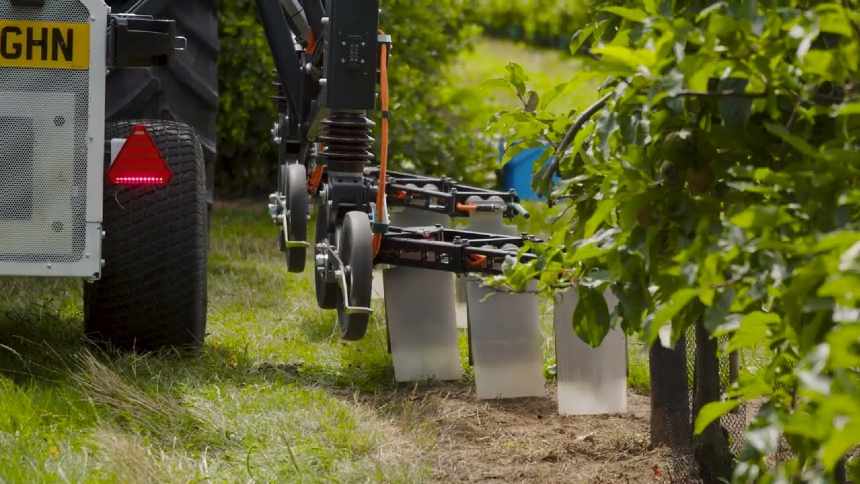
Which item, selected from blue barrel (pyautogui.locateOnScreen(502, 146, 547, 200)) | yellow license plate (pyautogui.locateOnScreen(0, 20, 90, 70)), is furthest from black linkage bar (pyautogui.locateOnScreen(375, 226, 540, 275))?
blue barrel (pyautogui.locateOnScreen(502, 146, 547, 200))

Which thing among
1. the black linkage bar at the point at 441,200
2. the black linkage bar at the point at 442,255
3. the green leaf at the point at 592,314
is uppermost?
the green leaf at the point at 592,314

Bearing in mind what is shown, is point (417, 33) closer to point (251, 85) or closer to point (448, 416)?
point (251, 85)

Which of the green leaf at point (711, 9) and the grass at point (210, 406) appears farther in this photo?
the grass at point (210, 406)

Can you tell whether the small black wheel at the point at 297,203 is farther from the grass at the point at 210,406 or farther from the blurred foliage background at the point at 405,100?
the blurred foliage background at the point at 405,100

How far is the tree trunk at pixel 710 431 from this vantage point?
10.6 feet

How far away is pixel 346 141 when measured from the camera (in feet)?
14.1

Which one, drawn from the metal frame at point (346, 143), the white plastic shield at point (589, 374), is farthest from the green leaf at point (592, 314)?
the white plastic shield at point (589, 374)

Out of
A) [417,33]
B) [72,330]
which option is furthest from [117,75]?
[417,33]

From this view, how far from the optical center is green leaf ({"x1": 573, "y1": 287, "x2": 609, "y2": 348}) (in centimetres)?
240

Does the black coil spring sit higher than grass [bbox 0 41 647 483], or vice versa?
the black coil spring

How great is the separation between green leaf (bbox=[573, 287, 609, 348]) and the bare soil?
921 mm

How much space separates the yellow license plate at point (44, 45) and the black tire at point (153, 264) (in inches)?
15.7

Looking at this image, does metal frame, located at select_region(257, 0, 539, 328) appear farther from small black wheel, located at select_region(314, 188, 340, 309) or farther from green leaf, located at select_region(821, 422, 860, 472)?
green leaf, located at select_region(821, 422, 860, 472)

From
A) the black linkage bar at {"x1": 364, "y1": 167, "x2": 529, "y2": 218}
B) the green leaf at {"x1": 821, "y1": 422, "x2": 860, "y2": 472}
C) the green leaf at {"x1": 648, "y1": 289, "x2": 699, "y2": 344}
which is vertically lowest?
the black linkage bar at {"x1": 364, "y1": 167, "x2": 529, "y2": 218}
